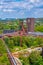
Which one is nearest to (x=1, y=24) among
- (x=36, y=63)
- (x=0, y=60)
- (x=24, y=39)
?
(x=24, y=39)

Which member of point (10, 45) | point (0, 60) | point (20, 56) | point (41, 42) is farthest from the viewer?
point (41, 42)

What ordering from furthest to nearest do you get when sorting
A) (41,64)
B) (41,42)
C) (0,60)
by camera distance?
(41,42) < (41,64) < (0,60)

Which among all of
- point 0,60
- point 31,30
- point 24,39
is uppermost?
point 0,60

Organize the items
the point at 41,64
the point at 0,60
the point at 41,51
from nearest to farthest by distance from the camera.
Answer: the point at 0,60 → the point at 41,64 → the point at 41,51

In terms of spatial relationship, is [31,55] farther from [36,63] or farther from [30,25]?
[30,25]

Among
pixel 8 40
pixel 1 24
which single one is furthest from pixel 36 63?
pixel 1 24

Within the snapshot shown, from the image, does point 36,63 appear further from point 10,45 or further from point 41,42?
point 41,42

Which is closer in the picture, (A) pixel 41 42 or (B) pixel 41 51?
(B) pixel 41 51

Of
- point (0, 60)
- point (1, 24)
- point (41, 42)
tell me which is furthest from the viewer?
point (1, 24)

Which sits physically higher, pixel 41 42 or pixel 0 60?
pixel 0 60
